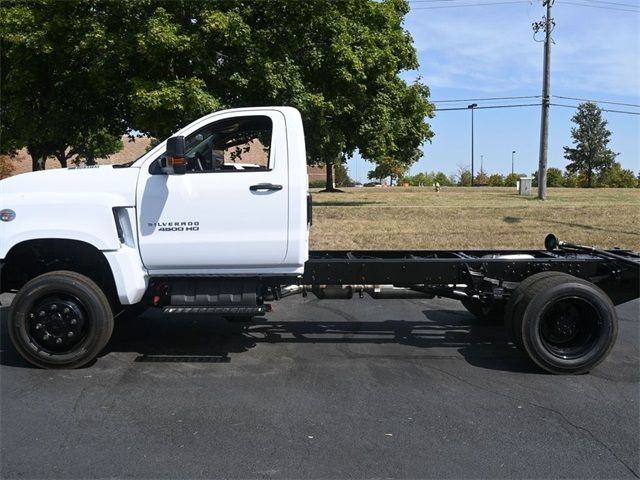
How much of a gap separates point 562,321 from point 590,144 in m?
62.4

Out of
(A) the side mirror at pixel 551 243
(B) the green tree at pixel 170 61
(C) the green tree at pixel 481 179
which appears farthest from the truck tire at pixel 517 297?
(C) the green tree at pixel 481 179

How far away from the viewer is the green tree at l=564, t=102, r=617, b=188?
60469 mm

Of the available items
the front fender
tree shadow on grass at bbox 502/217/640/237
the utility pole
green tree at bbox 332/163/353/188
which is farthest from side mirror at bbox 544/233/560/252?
green tree at bbox 332/163/353/188

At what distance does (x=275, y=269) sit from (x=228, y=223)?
1.96ft

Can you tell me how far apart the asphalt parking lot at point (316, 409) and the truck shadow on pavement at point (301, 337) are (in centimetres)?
3

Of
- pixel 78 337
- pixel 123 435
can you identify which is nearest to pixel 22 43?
pixel 78 337

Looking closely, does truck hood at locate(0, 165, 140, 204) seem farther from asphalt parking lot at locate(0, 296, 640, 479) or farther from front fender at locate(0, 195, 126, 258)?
Answer: asphalt parking lot at locate(0, 296, 640, 479)

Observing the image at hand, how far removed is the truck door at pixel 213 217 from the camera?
5.09 meters

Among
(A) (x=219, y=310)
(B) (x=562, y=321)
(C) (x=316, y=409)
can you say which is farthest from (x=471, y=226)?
(C) (x=316, y=409)

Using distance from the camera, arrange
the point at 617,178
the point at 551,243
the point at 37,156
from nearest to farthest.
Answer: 1. the point at 551,243
2. the point at 37,156
3. the point at 617,178

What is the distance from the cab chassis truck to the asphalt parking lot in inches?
13.8

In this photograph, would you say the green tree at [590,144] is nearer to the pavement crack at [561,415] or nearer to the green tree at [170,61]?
the green tree at [170,61]

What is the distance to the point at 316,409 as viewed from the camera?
14.2 ft

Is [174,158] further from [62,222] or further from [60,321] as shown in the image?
[60,321]
